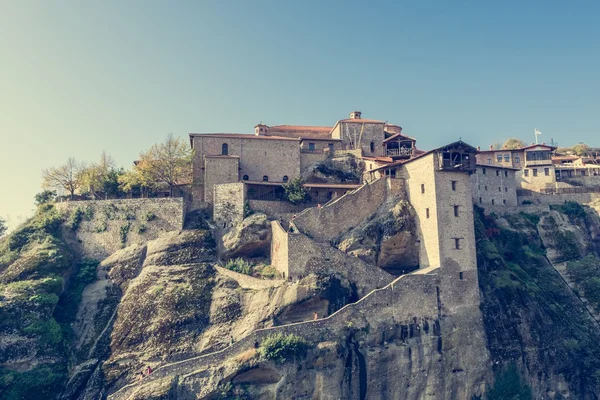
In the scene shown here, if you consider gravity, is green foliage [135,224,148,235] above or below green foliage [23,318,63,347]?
above

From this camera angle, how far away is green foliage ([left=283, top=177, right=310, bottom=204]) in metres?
45.5

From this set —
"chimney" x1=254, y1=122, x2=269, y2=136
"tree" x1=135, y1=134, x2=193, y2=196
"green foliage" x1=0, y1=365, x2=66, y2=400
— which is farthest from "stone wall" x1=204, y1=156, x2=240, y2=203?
"green foliage" x1=0, y1=365, x2=66, y2=400

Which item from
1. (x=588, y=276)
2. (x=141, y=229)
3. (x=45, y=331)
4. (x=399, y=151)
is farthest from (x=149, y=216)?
(x=588, y=276)

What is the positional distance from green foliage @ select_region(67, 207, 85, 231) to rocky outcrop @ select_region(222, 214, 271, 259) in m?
14.2

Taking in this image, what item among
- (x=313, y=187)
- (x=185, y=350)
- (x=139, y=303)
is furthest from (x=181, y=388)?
(x=313, y=187)

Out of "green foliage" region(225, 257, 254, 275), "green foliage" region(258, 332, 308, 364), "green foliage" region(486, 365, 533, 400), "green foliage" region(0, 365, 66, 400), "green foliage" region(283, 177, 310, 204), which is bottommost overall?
"green foliage" region(486, 365, 533, 400)

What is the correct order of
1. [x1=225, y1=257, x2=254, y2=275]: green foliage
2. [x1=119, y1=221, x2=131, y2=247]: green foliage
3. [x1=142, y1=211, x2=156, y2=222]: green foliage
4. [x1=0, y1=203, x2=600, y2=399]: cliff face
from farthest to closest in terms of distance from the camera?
[x1=142, y1=211, x2=156, y2=222]: green foliage
[x1=119, y1=221, x2=131, y2=247]: green foliage
[x1=225, y1=257, x2=254, y2=275]: green foliage
[x1=0, y1=203, x2=600, y2=399]: cliff face

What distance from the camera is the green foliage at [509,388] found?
37.2 m

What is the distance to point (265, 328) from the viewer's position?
3416 cm

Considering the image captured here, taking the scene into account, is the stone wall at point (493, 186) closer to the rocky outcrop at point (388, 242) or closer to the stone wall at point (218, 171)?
the rocky outcrop at point (388, 242)

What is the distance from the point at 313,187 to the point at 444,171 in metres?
12.6

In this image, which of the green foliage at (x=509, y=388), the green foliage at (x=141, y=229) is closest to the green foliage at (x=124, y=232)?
the green foliage at (x=141, y=229)

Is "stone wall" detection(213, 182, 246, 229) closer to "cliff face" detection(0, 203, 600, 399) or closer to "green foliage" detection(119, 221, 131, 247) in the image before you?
"cliff face" detection(0, 203, 600, 399)

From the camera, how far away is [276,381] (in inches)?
1302
